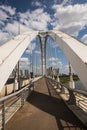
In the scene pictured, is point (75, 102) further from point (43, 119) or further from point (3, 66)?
point (3, 66)

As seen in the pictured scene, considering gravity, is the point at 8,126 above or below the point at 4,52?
below

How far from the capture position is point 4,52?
17.6 meters

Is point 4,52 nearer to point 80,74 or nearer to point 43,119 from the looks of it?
point 80,74

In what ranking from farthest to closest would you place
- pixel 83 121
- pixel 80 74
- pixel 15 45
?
1. pixel 15 45
2. pixel 80 74
3. pixel 83 121

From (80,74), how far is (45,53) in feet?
207

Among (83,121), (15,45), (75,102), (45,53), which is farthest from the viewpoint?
(45,53)

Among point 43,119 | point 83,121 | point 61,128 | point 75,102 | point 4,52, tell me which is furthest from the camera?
point 4,52

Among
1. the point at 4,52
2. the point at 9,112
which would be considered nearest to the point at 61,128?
the point at 9,112

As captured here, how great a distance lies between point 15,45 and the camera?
67.6 feet

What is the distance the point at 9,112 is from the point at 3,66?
7056 mm

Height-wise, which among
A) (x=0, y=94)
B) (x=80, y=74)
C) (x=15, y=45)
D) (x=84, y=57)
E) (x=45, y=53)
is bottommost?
(x=0, y=94)

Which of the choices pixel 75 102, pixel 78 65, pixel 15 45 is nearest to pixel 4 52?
pixel 15 45

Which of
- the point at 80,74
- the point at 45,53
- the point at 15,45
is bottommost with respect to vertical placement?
the point at 80,74

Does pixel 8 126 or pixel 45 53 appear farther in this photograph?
pixel 45 53
